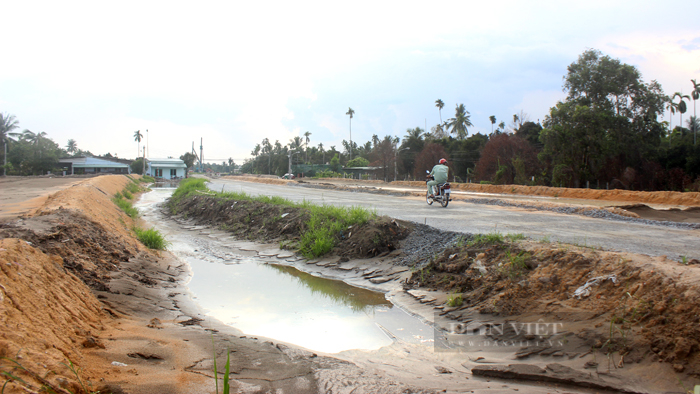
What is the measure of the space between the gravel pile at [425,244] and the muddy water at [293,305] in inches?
46.6

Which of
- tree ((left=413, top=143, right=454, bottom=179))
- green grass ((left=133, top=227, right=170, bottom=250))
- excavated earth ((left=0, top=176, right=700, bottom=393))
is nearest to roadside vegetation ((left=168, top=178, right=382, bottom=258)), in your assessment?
green grass ((left=133, top=227, right=170, bottom=250))

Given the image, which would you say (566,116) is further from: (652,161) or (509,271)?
(509,271)

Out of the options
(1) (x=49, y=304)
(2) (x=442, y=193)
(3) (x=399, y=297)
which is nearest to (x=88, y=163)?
(2) (x=442, y=193)

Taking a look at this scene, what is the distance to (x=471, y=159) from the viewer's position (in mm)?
52844

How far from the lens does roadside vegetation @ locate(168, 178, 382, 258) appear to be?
10.1 metres

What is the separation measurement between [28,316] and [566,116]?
1501 inches

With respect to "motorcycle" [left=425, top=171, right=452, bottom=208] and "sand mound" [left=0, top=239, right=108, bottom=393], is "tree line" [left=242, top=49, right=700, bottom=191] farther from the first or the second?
"sand mound" [left=0, top=239, right=108, bottom=393]

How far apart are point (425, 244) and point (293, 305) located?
3204 millimetres

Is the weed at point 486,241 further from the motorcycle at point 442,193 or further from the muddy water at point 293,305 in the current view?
the motorcycle at point 442,193

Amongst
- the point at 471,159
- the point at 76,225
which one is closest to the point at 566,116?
the point at 471,159

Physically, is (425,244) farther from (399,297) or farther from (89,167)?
(89,167)

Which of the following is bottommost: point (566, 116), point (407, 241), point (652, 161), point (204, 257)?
point (204, 257)

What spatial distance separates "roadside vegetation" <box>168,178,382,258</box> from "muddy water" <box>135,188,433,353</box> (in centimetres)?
76

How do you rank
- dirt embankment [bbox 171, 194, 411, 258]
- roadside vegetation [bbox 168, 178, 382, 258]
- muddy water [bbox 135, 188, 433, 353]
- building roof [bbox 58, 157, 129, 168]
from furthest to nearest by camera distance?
building roof [bbox 58, 157, 129, 168]
roadside vegetation [bbox 168, 178, 382, 258]
dirt embankment [bbox 171, 194, 411, 258]
muddy water [bbox 135, 188, 433, 353]
